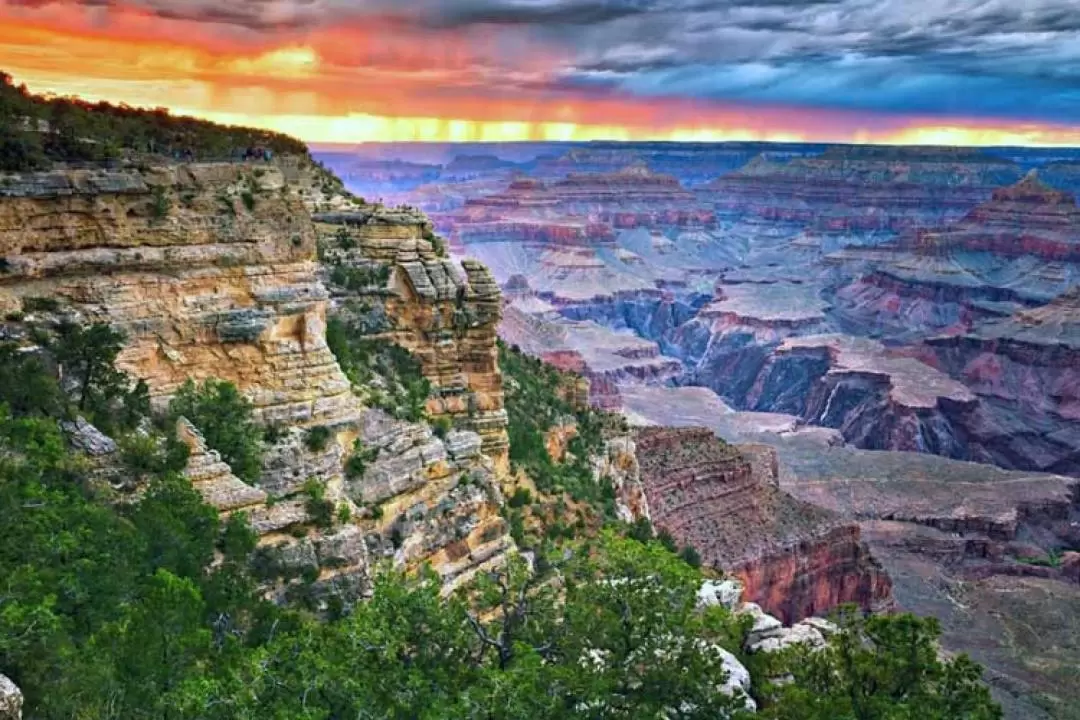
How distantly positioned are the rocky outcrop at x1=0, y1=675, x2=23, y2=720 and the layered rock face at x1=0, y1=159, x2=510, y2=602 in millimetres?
9849

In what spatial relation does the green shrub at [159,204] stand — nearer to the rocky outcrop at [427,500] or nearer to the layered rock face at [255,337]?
the layered rock face at [255,337]

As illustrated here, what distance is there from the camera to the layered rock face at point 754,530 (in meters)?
53.8

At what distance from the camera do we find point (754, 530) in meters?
56.9

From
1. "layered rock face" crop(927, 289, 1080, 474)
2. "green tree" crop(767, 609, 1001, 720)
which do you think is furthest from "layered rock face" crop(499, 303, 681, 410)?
"green tree" crop(767, 609, 1001, 720)

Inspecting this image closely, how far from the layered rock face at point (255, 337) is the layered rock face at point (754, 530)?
82.6 feet

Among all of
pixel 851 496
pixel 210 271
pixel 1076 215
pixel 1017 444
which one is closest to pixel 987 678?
pixel 851 496

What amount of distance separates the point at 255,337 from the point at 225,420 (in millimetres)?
2519

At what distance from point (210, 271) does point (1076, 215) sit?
202982mm

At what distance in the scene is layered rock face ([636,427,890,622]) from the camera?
5384 cm

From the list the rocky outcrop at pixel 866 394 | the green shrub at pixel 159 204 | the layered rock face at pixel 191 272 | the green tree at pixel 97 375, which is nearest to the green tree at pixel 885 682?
the layered rock face at pixel 191 272

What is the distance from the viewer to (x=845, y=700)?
1744 cm

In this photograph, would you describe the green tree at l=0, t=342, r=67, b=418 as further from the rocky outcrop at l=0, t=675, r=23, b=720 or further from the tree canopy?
the rocky outcrop at l=0, t=675, r=23, b=720

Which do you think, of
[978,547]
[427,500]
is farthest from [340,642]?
[978,547]

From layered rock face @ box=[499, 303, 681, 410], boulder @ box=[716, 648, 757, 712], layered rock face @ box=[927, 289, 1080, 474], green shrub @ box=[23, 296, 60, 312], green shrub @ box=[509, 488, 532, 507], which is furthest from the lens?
layered rock face @ box=[499, 303, 681, 410]
